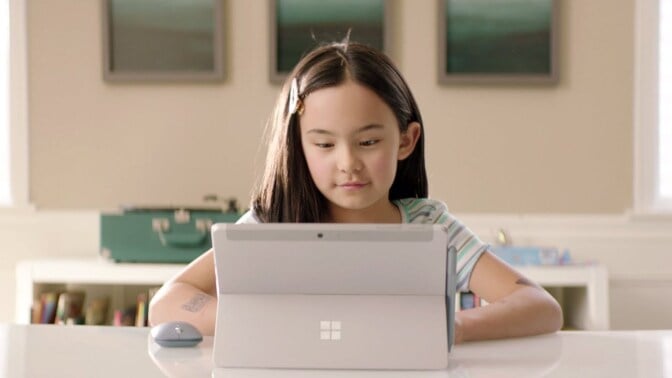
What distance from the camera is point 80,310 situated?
11.1ft

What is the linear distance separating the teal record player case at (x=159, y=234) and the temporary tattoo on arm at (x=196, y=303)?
58.2 inches

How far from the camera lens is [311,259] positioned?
132cm

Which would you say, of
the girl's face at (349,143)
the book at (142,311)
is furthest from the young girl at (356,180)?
the book at (142,311)

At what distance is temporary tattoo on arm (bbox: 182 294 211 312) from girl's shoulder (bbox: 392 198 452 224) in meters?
0.40

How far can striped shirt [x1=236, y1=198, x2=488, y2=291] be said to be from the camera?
184 centimetres

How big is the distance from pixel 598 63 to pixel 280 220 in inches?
79.9

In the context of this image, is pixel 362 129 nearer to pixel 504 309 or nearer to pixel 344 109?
pixel 344 109

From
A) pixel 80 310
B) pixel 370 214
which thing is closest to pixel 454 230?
pixel 370 214

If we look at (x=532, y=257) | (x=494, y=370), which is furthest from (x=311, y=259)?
(x=532, y=257)

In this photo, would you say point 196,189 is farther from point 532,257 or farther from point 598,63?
point 598,63

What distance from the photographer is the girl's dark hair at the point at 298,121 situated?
170cm

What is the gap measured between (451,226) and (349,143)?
1.25 ft

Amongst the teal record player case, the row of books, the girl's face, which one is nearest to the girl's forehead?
the girl's face

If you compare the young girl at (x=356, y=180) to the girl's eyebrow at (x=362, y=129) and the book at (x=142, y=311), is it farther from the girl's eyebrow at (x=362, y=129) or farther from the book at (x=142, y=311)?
the book at (x=142, y=311)
